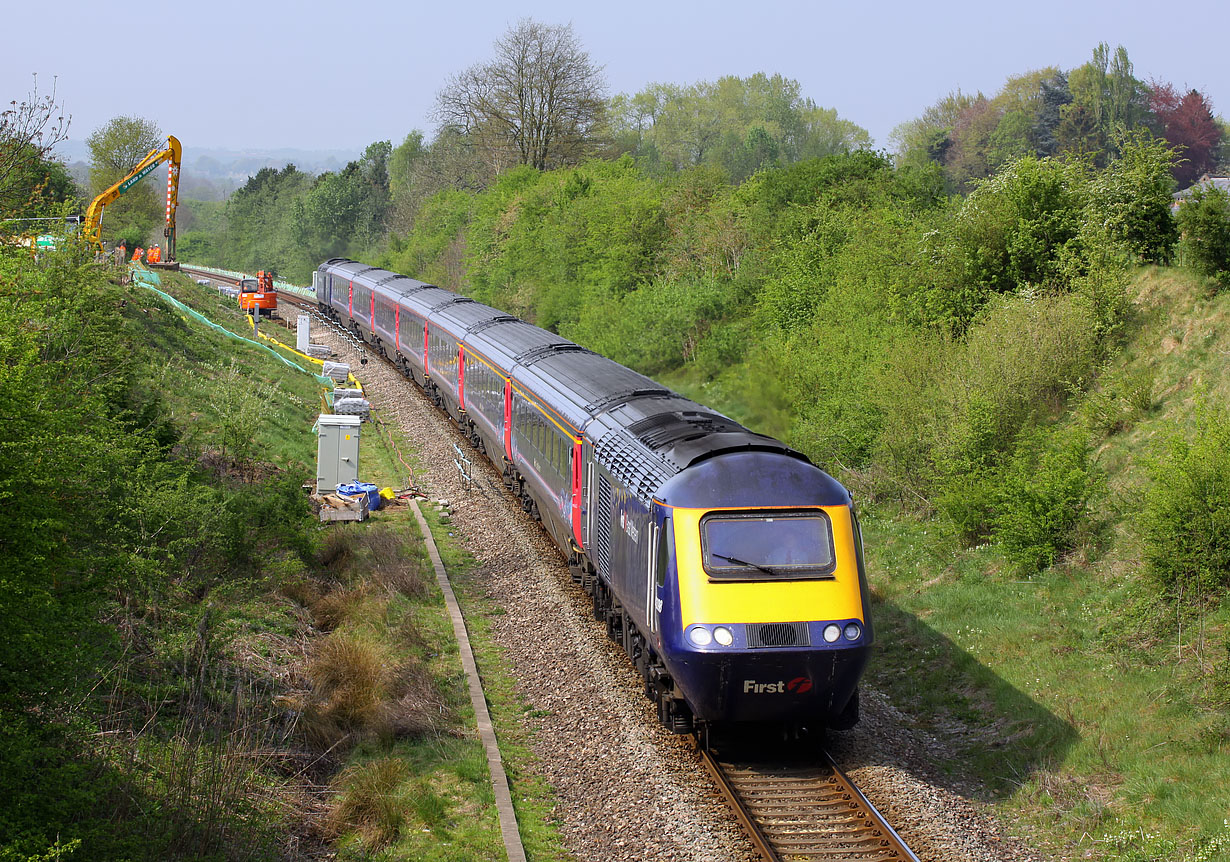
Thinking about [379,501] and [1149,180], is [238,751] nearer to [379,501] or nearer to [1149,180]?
[379,501]

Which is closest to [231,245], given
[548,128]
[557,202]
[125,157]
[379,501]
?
[125,157]

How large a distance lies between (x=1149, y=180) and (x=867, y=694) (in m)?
14.1

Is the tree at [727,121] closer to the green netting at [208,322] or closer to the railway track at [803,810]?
the green netting at [208,322]

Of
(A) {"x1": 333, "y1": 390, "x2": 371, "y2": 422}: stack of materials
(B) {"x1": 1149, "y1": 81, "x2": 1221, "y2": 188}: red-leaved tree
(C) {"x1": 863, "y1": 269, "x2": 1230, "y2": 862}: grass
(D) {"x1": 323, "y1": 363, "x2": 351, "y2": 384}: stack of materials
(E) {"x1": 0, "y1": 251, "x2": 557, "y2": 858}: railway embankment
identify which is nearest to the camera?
(E) {"x1": 0, "y1": 251, "x2": 557, "y2": 858}: railway embankment

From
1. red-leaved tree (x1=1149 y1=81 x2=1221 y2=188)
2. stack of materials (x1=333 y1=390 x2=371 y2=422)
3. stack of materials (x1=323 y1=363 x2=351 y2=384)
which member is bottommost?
stack of materials (x1=333 y1=390 x2=371 y2=422)

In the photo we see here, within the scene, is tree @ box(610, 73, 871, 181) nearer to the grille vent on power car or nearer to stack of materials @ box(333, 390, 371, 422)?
stack of materials @ box(333, 390, 371, 422)

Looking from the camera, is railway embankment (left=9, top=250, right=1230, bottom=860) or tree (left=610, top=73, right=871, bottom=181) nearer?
railway embankment (left=9, top=250, right=1230, bottom=860)

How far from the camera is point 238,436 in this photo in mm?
19266

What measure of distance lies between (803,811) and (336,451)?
47.3 feet

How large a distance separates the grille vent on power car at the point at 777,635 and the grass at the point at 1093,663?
8.34 ft

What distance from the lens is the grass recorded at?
9.76 meters

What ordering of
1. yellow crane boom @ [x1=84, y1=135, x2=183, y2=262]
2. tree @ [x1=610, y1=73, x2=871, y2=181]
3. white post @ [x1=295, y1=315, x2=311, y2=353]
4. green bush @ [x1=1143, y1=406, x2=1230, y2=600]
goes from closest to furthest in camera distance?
green bush @ [x1=1143, y1=406, x2=1230, y2=600]
white post @ [x1=295, y1=315, x2=311, y2=353]
yellow crane boom @ [x1=84, y1=135, x2=183, y2=262]
tree @ [x1=610, y1=73, x2=871, y2=181]

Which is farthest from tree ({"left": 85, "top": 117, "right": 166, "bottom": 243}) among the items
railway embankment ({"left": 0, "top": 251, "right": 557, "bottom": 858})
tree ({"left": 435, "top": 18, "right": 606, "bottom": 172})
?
railway embankment ({"left": 0, "top": 251, "right": 557, "bottom": 858})

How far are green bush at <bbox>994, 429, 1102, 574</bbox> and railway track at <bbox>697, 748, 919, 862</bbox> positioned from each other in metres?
6.52
